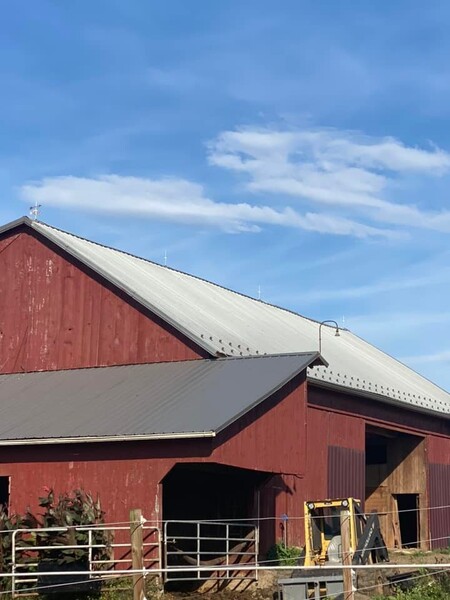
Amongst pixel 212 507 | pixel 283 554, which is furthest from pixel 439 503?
pixel 212 507

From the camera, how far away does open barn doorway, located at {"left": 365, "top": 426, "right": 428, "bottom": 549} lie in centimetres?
3397

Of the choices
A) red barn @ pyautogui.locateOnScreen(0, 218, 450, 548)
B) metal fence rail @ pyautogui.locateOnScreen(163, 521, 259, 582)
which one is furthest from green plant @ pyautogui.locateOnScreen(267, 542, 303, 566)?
metal fence rail @ pyautogui.locateOnScreen(163, 521, 259, 582)

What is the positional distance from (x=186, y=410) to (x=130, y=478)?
170cm

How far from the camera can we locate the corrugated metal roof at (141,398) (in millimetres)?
21141

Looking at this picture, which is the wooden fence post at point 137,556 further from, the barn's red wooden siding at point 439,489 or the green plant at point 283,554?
the barn's red wooden siding at point 439,489

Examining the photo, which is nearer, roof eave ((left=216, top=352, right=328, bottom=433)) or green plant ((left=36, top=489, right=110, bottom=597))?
green plant ((left=36, top=489, right=110, bottom=597))

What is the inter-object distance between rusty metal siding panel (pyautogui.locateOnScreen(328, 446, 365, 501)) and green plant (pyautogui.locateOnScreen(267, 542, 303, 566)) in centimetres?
297

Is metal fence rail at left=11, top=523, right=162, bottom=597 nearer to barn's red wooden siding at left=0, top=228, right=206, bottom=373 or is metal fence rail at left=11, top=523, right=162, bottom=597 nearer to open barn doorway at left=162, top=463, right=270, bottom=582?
open barn doorway at left=162, top=463, right=270, bottom=582

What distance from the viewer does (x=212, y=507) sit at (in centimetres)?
2583

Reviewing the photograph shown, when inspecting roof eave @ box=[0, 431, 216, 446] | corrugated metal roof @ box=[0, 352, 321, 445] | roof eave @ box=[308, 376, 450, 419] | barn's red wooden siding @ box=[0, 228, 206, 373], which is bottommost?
roof eave @ box=[0, 431, 216, 446]

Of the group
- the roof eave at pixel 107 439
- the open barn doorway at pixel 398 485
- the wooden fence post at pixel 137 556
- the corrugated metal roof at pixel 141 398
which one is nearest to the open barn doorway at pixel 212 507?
the corrugated metal roof at pixel 141 398

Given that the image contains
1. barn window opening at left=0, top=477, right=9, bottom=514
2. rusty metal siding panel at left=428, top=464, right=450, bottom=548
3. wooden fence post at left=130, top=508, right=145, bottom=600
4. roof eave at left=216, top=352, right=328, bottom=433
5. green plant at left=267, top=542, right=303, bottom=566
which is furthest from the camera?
rusty metal siding panel at left=428, top=464, right=450, bottom=548

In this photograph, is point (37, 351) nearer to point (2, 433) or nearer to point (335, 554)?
point (2, 433)

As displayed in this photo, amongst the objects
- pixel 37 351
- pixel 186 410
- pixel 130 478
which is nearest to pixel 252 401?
pixel 186 410
